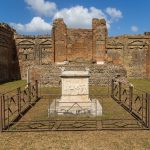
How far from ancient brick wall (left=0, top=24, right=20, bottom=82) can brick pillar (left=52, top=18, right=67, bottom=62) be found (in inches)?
315

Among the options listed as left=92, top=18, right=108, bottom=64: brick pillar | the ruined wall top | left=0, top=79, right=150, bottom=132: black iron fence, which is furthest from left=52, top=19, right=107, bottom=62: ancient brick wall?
left=0, top=79, right=150, bottom=132: black iron fence

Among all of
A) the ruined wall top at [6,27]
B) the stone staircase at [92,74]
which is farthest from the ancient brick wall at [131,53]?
the stone staircase at [92,74]

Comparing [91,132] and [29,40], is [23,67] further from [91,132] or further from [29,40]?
[91,132]

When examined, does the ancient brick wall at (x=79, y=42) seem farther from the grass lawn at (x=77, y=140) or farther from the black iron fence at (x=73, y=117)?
the grass lawn at (x=77, y=140)

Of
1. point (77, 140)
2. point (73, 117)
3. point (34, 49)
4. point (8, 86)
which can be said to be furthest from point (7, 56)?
point (77, 140)

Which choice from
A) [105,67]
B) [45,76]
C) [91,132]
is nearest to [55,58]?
[45,76]

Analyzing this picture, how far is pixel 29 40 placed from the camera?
35.0 meters

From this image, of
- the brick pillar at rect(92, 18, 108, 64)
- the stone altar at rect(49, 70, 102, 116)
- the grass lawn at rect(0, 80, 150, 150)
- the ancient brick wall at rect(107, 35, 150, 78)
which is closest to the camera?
the grass lawn at rect(0, 80, 150, 150)

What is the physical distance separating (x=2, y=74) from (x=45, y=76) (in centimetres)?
982

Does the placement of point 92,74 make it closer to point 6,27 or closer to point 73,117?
point 73,117

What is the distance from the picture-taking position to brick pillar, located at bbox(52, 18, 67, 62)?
24.2 meters

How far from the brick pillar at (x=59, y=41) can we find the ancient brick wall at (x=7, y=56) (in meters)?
8.00

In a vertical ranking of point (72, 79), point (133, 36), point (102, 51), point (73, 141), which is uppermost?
point (133, 36)

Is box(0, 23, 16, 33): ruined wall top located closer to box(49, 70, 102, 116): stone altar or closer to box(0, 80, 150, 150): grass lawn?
box(49, 70, 102, 116): stone altar
